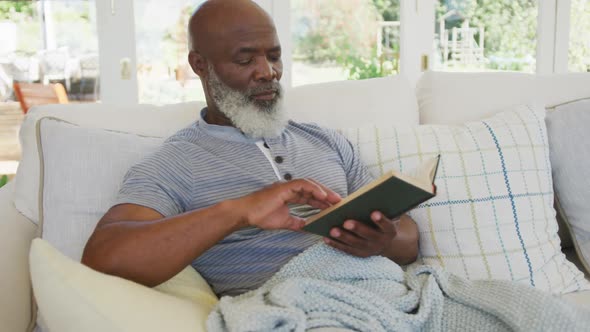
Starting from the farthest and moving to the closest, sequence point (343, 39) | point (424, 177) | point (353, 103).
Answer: point (343, 39) → point (353, 103) → point (424, 177)

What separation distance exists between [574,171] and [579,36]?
227cm

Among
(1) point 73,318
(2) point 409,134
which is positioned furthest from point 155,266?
(2) point 409,134

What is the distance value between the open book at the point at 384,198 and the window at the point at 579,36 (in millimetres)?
2947

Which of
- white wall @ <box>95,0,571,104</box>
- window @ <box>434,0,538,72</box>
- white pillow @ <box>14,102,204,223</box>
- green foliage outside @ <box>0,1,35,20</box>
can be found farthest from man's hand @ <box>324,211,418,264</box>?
green foliage outside @ <box>0,1,35,20</box>

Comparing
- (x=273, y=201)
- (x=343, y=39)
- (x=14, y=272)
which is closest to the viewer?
(x=273, y=201)

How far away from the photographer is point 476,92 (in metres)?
1.92

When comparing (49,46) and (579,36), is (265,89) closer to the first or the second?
(49,46)

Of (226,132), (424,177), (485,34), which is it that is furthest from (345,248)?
(485,34)

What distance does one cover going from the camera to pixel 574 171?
1.73 metres

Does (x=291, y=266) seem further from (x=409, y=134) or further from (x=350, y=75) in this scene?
(x=350, y=75)

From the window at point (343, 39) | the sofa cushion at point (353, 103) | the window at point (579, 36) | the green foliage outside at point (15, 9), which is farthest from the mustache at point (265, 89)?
the window at point (579, 36)

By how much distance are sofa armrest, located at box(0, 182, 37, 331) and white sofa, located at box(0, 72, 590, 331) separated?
0.12ft

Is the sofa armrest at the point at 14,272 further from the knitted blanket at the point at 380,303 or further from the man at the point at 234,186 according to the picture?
the knitted blanket at the point at 380,303

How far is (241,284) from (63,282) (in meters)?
0.51
